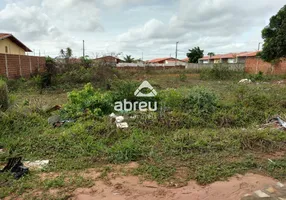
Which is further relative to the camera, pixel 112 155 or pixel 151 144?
pixel 151 144

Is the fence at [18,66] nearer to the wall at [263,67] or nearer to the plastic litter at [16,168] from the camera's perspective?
the plastic litter at [16,168]

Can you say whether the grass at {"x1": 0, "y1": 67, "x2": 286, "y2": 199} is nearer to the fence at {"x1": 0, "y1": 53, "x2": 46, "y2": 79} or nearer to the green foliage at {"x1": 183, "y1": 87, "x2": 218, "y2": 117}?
the green foliage at {"x1": 183, "y1": 87, "x2": 218, "y2": 117}

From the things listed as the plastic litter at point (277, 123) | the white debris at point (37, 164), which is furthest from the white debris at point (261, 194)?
the white debris at point (37, 164)

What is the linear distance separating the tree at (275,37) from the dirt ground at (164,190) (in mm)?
11560

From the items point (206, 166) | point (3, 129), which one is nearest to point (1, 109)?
point (3, 129)

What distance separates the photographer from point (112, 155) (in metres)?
2.86

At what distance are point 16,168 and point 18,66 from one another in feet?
29.0

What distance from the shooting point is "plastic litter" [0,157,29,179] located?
2.38 metres

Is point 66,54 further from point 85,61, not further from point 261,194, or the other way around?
point 261,194

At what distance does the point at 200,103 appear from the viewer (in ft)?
14.8

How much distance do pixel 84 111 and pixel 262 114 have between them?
12.8ft

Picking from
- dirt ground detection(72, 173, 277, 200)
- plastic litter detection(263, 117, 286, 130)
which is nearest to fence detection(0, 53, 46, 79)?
dirt ground detection(72, 173, 277, 200)

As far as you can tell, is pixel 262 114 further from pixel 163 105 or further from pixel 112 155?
pixel 112 155

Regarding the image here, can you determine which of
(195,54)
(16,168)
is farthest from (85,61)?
(195,54)
